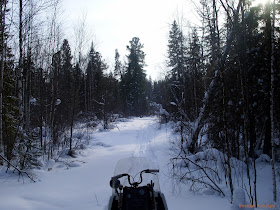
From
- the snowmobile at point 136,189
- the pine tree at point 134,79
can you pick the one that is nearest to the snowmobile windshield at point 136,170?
the snowmobile at point 136,189

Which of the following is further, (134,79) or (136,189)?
(134,79)

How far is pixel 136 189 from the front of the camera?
2.99 meters

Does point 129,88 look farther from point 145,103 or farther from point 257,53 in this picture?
point 257,53

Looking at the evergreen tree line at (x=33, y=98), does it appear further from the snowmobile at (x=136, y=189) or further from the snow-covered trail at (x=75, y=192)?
the snowmobile at (x=136, y=189)

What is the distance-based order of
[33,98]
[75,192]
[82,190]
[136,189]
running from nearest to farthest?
[136,189] < [75,192] < [82,190] < [33,98]

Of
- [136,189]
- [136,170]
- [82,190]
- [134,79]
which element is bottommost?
[82,190]

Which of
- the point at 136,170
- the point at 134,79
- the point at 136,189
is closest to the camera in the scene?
the point at 136,189

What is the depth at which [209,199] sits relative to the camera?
15.9 ft

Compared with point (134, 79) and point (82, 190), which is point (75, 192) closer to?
point (82, 190)

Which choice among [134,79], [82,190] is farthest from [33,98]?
[134,79]

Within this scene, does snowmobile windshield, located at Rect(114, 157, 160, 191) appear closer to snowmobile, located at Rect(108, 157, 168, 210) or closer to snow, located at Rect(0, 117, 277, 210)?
snowmobile, located at Rect(108, 157, 168, 210)

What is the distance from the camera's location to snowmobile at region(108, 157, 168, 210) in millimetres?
2889

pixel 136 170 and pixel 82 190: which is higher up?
pixel 136 170

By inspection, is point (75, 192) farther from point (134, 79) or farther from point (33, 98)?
point (134, 79)
